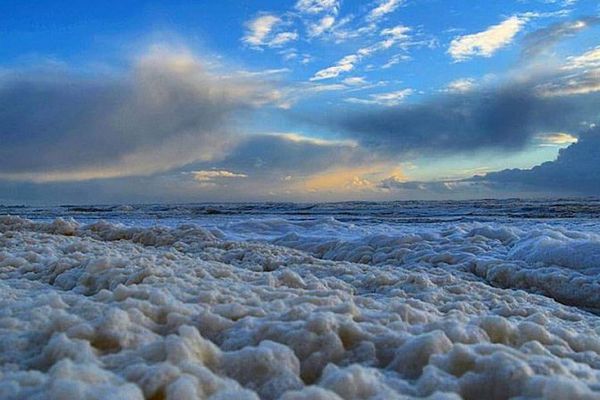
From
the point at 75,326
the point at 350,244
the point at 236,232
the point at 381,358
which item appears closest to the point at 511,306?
the point at 381,358

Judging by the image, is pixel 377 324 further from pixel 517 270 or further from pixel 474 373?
pixel 517 270

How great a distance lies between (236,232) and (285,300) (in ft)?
30.0

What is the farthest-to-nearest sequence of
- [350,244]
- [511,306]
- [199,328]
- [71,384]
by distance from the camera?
[350,244]
[511,306]
[199,328]
[71,384]

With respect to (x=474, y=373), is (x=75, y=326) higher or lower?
higher

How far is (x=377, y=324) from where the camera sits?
329 cm

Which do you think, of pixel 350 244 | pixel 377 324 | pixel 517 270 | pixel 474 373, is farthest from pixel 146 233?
pixel 474 373

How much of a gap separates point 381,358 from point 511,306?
2368 mm

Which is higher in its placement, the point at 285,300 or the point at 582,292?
the point at 285,300

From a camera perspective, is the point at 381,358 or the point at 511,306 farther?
the point at 511,306

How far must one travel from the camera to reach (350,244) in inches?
373

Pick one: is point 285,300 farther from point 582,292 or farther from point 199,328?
point 582,292

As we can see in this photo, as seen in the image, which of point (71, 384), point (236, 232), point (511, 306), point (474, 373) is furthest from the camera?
point (236, 232)

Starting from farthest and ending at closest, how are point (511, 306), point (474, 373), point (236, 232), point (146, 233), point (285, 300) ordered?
point (236, 232)
point (146, 233)
point (511, 306)
point (285, 300)
point (474, 373)

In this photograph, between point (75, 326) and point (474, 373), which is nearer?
point (474, 373)
